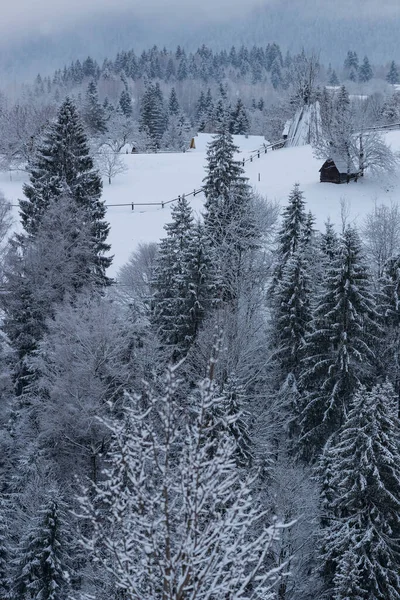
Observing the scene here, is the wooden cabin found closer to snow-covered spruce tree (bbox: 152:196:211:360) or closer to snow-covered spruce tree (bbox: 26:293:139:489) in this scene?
snow-covered spruce tree (bbox: 152:196:211:360)

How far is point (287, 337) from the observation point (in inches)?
1049

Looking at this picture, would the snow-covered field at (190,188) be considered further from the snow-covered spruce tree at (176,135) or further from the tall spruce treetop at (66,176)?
the snow-covered spruce tree at (176,135)

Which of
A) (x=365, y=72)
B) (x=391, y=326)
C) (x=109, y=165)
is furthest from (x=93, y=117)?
(x=365, y=72)

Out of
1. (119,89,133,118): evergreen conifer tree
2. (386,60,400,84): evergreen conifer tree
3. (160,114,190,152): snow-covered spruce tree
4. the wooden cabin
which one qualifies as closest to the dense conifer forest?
the wooden cabin

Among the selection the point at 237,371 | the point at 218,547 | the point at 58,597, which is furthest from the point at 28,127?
the point at 218,547

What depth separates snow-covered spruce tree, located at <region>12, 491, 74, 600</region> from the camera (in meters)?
17.4

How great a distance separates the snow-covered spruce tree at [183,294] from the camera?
26844mm

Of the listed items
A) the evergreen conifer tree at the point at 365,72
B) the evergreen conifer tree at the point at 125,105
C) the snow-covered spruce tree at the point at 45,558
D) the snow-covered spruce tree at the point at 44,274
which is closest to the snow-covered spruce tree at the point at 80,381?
the snow-covered spruce tree at the point at 44,274

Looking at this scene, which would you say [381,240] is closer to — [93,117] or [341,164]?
[341,164]

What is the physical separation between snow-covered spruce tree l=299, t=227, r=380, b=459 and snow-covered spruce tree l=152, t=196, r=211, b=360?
5.50 metres

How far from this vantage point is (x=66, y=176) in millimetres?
34031

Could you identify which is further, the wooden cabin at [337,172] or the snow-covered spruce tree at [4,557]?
the wooden cabin at [337,172]

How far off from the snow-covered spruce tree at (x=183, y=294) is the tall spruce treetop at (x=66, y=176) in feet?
18.7

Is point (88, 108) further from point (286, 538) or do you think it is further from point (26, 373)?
point (286, 538)
